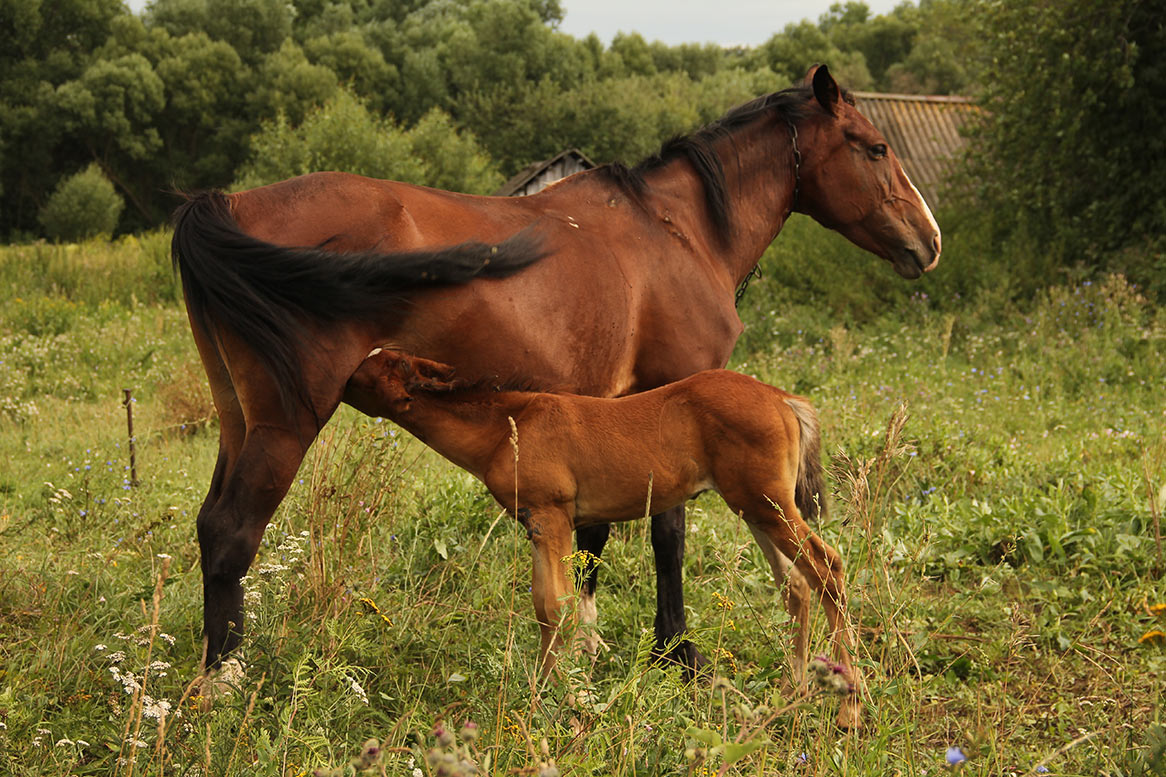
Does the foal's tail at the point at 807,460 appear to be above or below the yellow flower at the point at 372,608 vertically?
above

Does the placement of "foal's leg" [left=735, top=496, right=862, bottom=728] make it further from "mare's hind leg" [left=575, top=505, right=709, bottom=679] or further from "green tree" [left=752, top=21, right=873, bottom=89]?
"green tree" [left=752, top=21, right=873, bottom=89]

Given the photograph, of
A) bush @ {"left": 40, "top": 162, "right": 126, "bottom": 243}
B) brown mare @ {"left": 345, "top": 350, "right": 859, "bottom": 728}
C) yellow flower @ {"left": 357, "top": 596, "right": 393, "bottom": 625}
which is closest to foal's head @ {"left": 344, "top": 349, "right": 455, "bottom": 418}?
brown mare @ {"left": 345, "top": 350, "right": 859, "bottom": 728}

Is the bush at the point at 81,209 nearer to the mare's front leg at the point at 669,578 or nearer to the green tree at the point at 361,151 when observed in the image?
the green tree at the point at 361,151

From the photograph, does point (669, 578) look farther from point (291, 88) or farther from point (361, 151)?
point (291, 88)

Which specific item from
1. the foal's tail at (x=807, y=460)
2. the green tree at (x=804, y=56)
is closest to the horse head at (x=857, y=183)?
the foal's tail at (x=807, y=460)

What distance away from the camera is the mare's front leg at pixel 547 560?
3252mm

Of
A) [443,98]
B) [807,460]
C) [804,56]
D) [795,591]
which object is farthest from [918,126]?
[804,56]

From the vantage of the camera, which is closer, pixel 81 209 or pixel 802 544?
pixel 802 544

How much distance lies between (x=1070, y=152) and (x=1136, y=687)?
34.2 feet

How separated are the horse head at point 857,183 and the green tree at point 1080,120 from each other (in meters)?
8.62

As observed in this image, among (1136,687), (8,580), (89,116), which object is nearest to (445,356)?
(8,580)

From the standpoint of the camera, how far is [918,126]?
881 inches

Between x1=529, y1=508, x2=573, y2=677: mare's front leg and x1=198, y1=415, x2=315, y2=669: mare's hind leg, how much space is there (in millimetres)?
825

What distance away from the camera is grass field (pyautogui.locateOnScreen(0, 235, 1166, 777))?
2562 mm
